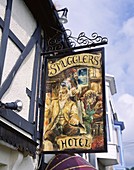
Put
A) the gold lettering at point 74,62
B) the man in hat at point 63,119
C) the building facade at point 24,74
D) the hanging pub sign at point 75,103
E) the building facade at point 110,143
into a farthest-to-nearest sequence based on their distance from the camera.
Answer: the building facade at point 110,143
the gold lettering at point 74,62
the man in hat at point 63,119
the hanging pub sign at point 75,103
the building facade at point 24,74

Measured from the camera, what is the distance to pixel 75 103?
17.6 feet

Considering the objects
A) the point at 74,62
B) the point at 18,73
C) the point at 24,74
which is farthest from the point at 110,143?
the point at 18,73

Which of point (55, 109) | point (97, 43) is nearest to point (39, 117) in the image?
point (55, 109)

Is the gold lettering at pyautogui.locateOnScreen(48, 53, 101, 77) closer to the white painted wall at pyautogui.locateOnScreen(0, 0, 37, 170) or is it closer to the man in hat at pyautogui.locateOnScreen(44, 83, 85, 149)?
the white painted wall at pyautogui.locateOnScreen(0, 0, 37, 170)

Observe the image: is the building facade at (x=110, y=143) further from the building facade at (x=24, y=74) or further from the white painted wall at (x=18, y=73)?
the white painted wall at (x=18, y=73)

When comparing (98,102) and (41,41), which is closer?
(98,102)

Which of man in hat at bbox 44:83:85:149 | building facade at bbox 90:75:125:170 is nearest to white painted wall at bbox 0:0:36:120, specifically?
man in hat at bbox 44:83:85:149

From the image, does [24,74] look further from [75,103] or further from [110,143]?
[110,143]

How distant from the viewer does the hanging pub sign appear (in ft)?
16.5

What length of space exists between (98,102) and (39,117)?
1.45 meters

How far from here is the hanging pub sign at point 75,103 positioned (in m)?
5.04

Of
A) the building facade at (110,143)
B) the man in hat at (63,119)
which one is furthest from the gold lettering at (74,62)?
the building facade at (110,143)

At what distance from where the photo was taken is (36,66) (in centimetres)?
610

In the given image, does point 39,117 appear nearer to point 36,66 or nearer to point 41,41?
point 36,66
